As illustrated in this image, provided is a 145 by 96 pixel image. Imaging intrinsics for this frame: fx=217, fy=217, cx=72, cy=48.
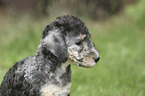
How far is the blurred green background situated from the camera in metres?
4.57

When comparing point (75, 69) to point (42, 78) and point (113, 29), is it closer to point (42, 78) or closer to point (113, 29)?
point (42, 78)

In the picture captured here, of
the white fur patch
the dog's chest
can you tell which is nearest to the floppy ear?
the white fur patch

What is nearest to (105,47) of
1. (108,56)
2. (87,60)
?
(108,56)

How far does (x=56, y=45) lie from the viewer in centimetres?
227

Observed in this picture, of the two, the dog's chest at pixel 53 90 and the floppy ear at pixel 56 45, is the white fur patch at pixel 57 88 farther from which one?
the floppy ear at pixel 56 45

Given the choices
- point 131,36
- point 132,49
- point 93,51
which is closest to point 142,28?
point 131,36

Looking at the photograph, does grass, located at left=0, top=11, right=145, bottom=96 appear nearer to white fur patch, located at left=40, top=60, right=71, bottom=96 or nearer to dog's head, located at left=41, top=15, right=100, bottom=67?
white fur patch, located at left=40, top=60, right=71, bottom=96

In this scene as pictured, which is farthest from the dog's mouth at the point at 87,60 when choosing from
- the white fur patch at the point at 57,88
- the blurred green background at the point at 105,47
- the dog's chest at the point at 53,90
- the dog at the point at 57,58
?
the blurred green background at the point at 105,47

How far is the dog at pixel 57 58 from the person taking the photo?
2.30 m

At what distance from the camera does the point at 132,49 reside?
271 inches

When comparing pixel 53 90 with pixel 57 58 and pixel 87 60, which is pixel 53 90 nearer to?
pixel 57 58

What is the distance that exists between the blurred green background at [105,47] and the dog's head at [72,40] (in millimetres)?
1669

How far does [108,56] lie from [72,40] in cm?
411

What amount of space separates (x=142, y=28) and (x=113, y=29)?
3.62ft
